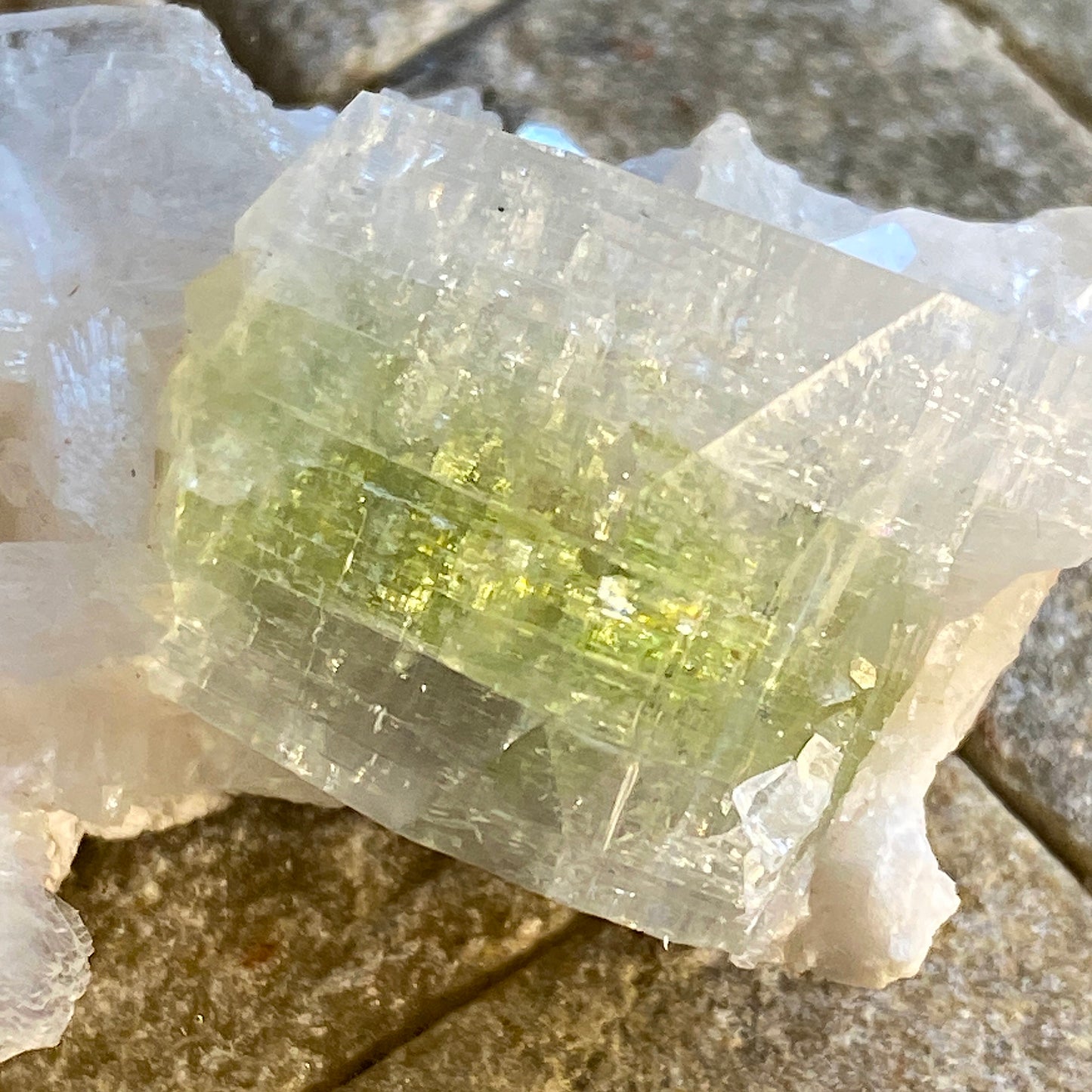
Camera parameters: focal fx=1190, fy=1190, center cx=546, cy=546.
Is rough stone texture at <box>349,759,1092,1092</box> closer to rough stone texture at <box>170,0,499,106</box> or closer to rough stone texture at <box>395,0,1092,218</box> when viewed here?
rough stone texture at <box>395,0,1092,218</box>

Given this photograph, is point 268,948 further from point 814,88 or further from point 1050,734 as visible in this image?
point 814,88

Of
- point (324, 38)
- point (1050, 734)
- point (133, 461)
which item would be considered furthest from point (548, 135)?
point (1050, 734)

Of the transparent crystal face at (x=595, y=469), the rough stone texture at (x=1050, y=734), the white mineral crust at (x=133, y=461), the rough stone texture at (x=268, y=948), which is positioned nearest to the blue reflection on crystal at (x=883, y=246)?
the white mineral crust at (x=133, y=461)

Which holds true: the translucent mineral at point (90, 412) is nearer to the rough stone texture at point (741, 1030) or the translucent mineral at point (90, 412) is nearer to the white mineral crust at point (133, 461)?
the white mineral crust at point (133, 461)

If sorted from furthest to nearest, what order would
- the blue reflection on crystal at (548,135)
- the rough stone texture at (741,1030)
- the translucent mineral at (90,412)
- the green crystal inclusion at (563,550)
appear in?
the blue reflection on crystal at (548,135), the rough stone texture at (741,1030), the translucent mineral at (90,412), the green crystal inclusion at (563,550)


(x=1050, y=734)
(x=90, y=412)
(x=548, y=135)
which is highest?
(x=548, y=135)
